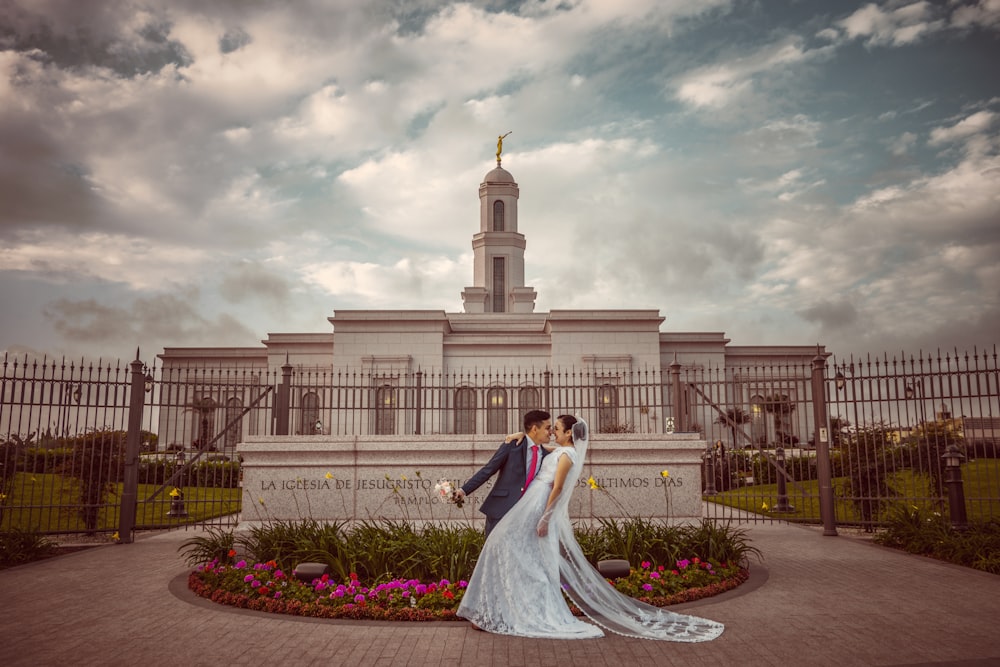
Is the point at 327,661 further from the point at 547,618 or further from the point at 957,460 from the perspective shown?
the point at 957,460

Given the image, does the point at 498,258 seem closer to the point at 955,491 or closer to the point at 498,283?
the point at 498,283

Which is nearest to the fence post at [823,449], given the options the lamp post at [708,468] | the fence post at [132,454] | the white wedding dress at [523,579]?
the lamp post at [708,468]

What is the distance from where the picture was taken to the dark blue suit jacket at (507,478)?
22.4 feet

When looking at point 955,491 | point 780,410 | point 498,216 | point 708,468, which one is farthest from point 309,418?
point 955,491

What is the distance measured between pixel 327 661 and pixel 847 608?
517cm

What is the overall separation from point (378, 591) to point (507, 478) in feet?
5.82

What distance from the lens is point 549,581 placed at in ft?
20.4

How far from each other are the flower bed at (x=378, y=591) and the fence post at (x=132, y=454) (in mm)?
5043

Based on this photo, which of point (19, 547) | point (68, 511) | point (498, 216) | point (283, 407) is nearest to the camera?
point (19, 547)

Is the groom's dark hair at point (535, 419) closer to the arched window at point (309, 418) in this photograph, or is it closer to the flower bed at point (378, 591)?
the flower bed at point (378, 591)

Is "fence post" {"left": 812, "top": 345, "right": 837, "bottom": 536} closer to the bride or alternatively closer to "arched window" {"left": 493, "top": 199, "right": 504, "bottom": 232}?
the bride

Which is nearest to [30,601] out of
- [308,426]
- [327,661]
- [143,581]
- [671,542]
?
[143,581]

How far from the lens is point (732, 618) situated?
6.64 meters

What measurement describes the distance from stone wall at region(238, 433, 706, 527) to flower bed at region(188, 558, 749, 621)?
13.4 ft
